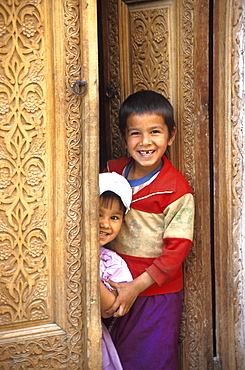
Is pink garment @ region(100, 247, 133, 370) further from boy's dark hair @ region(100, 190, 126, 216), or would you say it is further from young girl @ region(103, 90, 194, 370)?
boy's dark hair @ region(100, 190, 126, 216)

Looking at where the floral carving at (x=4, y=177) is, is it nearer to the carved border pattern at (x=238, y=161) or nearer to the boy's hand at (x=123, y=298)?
the boy's hand at (x=123, y=298)

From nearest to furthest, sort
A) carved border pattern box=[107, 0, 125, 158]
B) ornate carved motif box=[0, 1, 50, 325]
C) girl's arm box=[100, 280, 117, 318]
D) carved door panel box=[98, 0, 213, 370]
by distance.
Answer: ornate carved motif box=[0, 1, 50, 325]
girl's arm box=[100, 280, 117, 318]
carved door panel box=[98, 0, 213, 370]
carved border pattern box=[107, 0, 125, 158]

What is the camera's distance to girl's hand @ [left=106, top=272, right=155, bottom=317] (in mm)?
2309

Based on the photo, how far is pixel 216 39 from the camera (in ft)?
8.14

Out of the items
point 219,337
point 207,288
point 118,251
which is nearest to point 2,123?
point 118,251

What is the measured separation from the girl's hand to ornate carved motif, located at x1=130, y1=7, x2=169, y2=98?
957 mm

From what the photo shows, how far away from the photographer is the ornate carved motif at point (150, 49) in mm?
2574

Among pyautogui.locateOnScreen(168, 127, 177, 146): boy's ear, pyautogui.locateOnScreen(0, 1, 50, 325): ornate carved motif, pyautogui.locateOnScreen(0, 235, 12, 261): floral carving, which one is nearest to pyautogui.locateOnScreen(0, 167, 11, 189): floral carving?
pyautogui.locateOnScreen(0, 1, 50, 325): ornate carved motif

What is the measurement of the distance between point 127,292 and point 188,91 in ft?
3.45

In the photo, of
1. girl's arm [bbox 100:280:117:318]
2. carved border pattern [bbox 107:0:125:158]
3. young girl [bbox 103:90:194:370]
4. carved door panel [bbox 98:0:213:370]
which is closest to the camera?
girl's arm [bbox 100:280:117:318]

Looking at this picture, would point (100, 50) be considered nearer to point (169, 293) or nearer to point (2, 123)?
point (2, 123)

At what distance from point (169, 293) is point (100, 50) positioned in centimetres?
150

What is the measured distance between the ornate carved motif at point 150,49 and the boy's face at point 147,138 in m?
0.23

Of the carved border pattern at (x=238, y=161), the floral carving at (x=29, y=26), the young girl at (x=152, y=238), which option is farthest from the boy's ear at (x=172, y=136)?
the floral carving at (x=29, y=26)
